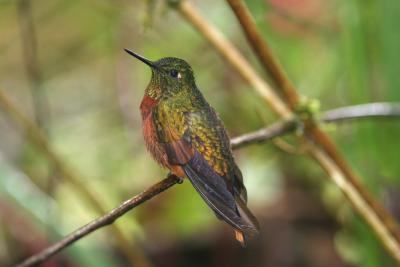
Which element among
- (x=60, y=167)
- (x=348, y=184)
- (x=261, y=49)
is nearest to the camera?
(x=261, y=49)

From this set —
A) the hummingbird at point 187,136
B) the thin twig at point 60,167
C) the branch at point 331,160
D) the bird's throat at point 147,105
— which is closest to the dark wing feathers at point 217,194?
the hummingbird at point 187,136

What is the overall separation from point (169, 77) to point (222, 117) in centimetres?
253

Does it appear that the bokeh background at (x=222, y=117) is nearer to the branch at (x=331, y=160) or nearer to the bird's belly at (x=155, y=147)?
the branch at (x=331, y=160)

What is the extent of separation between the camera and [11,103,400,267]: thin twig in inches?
52.9

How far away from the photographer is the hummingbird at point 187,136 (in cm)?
132

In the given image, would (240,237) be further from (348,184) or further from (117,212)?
(348,184)

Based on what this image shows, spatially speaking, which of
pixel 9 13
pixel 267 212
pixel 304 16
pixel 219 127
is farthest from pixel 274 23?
pixel 219 127

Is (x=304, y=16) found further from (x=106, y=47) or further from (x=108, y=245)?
(x=108, y=245)

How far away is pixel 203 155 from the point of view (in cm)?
144

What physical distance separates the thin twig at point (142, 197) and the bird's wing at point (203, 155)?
6 centimetres

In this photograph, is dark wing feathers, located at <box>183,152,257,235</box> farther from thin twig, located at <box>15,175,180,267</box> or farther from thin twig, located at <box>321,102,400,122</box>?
thin twig, located at <box>321,102,400,122</box>

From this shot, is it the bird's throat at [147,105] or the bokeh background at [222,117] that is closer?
the bird's throat at [147,105]

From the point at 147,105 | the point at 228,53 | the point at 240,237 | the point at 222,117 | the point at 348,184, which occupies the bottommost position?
the point at 348,184

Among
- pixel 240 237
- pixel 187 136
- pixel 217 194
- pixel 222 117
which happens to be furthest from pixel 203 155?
pixel 222 117
